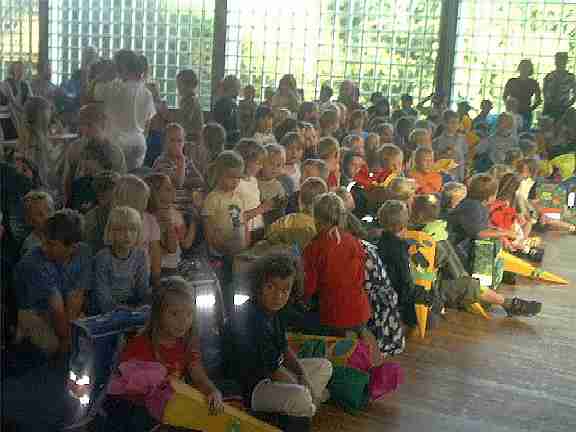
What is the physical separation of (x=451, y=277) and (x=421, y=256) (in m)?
0.65

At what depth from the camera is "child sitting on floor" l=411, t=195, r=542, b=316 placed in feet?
19.6

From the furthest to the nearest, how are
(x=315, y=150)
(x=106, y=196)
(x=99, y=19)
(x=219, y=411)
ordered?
1. (x=99, y=19)
2. (x=315, y=150)
3. (x=106, y=196)
4. (x=219, y=411)

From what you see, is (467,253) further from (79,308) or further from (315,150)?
(79,308)

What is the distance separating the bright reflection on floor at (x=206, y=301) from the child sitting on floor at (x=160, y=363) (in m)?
0.54

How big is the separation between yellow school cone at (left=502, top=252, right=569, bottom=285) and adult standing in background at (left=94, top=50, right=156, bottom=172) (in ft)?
9.69

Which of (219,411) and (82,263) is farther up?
(82,263)

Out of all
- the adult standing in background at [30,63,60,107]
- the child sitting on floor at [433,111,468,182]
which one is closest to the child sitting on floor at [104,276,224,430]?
the adult standing in background at [30,63,60,107]

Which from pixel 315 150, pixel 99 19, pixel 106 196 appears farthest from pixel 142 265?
pixel 99 19

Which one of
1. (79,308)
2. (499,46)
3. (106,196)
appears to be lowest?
(79,308)

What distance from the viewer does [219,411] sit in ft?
11.9

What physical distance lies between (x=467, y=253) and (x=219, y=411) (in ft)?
11.3

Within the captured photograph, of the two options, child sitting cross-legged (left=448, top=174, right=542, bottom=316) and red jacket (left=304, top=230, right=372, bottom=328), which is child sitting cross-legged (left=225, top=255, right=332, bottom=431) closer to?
red jacket (left=304, top=230, right=372, bottom=328)

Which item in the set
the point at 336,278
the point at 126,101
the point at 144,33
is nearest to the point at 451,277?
the point at 336,278

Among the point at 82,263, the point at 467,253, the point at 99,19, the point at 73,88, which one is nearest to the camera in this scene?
the point at 82,263
